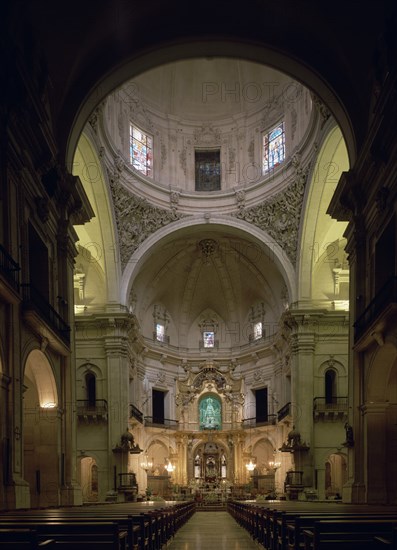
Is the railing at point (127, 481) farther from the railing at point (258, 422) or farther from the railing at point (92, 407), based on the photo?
the railing at point (258, 422)

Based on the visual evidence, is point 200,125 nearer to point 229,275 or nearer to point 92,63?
point 229,275

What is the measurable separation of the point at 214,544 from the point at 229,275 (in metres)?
29.3

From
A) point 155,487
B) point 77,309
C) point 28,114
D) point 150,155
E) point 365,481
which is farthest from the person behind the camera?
point 155,487

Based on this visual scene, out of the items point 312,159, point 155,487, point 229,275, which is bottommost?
point 155,487

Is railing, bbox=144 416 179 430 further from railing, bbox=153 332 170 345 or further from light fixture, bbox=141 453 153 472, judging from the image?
railing, bbox=153 332 170 345

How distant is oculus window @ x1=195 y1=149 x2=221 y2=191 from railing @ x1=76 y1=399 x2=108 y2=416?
12.5m

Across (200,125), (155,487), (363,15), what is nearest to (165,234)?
(200,125)

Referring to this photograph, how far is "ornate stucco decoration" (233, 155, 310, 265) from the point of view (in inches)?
1222

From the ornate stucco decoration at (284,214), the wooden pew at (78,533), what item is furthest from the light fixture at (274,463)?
the wooden pew at (78,533)

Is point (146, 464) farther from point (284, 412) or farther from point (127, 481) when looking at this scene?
point (284, 412)

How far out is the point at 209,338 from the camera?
42.8m

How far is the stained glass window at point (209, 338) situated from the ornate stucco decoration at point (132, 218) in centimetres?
1119

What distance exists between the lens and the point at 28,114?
14.5 m

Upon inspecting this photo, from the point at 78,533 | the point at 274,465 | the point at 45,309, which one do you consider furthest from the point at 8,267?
the point at 274,465
